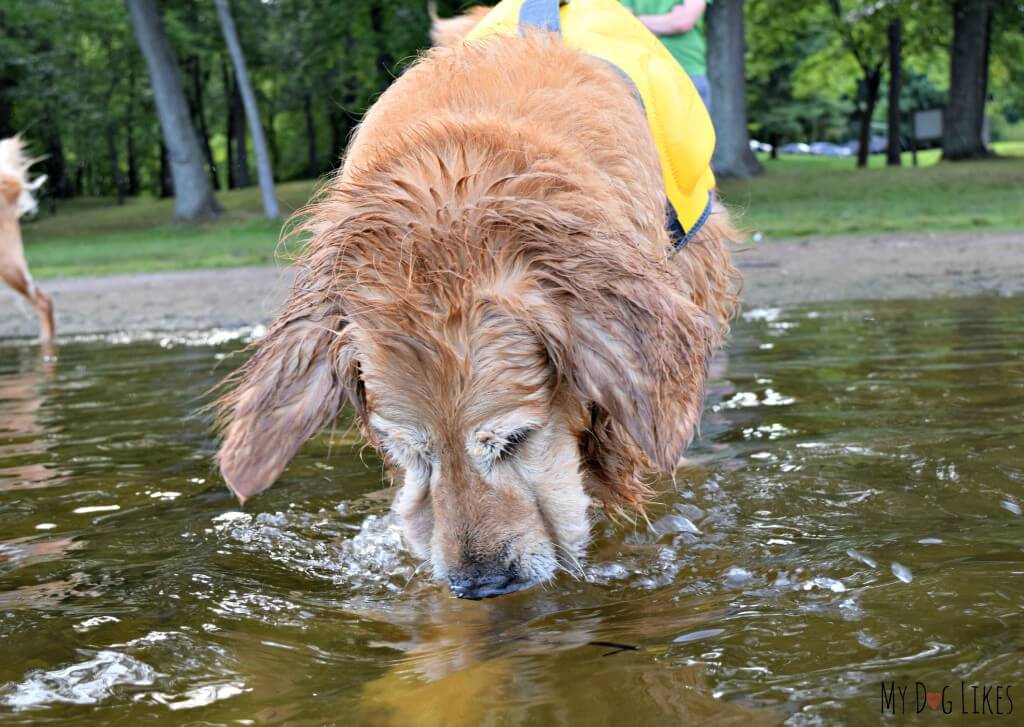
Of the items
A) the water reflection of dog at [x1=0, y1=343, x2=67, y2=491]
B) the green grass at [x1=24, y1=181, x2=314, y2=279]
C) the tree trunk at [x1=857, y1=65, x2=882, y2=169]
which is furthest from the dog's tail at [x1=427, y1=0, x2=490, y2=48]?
the tree trunk at [x1=857, y1=65, x2=882, y2=169]

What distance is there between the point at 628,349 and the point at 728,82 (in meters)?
25.0

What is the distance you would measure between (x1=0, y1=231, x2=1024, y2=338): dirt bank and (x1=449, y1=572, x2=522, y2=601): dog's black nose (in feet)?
24.1

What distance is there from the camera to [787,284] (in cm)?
1195

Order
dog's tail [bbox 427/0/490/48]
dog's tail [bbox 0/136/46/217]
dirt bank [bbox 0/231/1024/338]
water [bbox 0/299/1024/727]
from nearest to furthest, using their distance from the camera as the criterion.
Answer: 1. water [bbox 0/299/1024/727]
2. dog's tail [bbox 427/0/490/48]
3. dirt bank [bbox 0/231/1024/338]
4. dog's tail [bbox 0/136/46/217]

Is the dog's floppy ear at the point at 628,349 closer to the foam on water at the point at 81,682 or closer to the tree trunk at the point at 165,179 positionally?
the foam on water at the point at 81,682

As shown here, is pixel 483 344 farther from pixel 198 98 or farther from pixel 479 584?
pixel 198 98

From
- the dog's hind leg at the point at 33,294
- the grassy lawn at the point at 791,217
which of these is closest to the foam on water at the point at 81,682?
the dog's hind leg at the point at 33,294

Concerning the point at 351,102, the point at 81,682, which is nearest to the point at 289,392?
the point at 81,682

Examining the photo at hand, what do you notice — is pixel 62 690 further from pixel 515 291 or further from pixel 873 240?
pixel 873 240

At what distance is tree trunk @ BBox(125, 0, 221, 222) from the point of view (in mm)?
31156

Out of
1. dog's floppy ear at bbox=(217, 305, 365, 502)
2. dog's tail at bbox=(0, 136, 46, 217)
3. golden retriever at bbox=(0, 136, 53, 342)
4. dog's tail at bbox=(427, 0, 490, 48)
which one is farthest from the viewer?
dog's tail at bbox=(0, 136, 46, 217)

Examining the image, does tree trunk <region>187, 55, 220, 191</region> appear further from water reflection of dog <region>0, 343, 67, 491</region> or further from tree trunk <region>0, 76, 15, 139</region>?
water reflection of dog <region>0, 343, 67, 491</region>

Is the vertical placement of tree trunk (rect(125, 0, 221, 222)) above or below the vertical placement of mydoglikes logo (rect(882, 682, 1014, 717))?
above

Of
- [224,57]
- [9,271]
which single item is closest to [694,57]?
[9,271]
